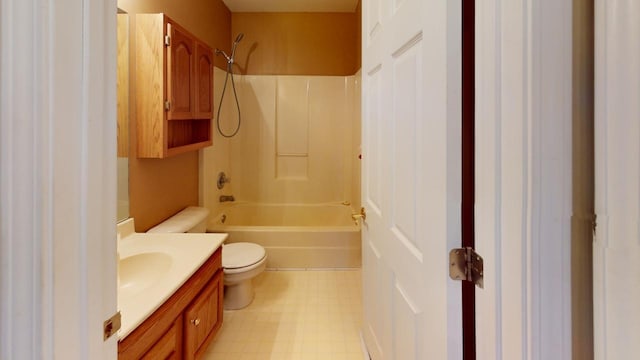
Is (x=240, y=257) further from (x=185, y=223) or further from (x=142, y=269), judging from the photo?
(x=142, y=269)

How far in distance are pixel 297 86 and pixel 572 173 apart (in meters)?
3.80

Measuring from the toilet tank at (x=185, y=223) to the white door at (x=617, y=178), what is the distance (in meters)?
2.18

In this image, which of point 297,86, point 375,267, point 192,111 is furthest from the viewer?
point 297,86

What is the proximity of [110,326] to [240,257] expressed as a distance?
194 cm

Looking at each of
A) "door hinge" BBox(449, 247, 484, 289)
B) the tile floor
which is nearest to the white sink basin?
the tile floor

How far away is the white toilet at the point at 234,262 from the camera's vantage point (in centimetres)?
254

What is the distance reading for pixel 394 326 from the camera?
1426mm

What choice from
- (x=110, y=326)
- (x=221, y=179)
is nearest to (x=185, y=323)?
(x=110, y=326)

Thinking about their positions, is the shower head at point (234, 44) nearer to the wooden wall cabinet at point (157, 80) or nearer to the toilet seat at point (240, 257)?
the wooden wall cabinet at point (157, 80)

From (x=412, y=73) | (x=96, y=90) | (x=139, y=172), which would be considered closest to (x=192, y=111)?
(x=139, y=172)

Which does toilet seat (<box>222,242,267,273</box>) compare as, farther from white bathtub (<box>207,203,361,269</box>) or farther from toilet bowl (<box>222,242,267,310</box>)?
white bathtub (<box>207,203,361,269</box>)

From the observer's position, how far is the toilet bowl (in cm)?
257

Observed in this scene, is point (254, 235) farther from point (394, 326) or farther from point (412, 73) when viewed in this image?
point (412, 73)

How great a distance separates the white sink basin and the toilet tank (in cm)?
54
